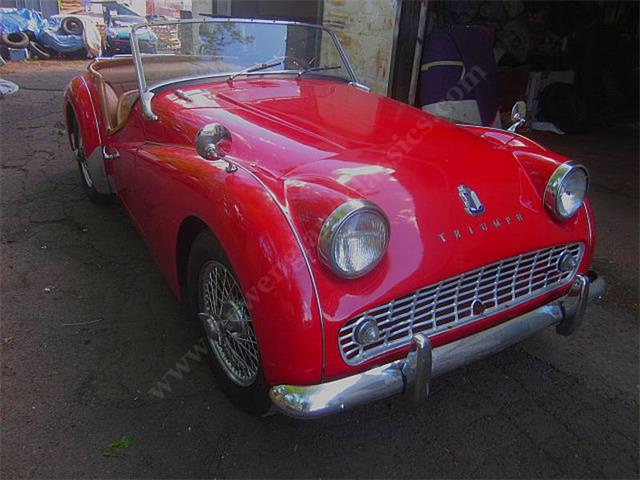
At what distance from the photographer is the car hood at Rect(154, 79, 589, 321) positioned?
1771mm

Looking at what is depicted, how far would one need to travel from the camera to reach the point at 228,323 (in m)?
2.05

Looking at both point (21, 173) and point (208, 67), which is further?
point (21, 173)

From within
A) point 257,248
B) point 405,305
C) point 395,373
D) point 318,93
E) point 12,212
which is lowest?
point 12,212

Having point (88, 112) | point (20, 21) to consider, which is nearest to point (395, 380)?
point (88, 112)

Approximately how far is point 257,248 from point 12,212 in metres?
3.10

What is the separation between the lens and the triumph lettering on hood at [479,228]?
74.4 inches

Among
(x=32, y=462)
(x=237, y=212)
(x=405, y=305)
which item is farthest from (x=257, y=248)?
(x=32, y=462)

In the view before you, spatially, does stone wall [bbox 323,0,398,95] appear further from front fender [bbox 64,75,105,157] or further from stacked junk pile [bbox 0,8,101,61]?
stacked junk pile [bbox 0,8,101,61]

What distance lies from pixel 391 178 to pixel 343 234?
0.45 meters

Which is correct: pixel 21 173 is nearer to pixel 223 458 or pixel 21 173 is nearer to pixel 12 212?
pixel 12 212

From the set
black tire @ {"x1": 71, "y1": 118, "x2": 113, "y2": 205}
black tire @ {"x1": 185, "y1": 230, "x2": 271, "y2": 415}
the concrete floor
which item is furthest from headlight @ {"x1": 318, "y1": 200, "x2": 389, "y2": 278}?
black tire @ {"x1": 71, "y1": 118, "x2": 113, "y2": 205}

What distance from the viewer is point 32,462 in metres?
1.93

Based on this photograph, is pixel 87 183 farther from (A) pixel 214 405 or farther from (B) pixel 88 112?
(A) pixel 214 405

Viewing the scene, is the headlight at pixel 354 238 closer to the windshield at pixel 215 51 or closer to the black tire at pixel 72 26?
the windshield at pixel 215 51
